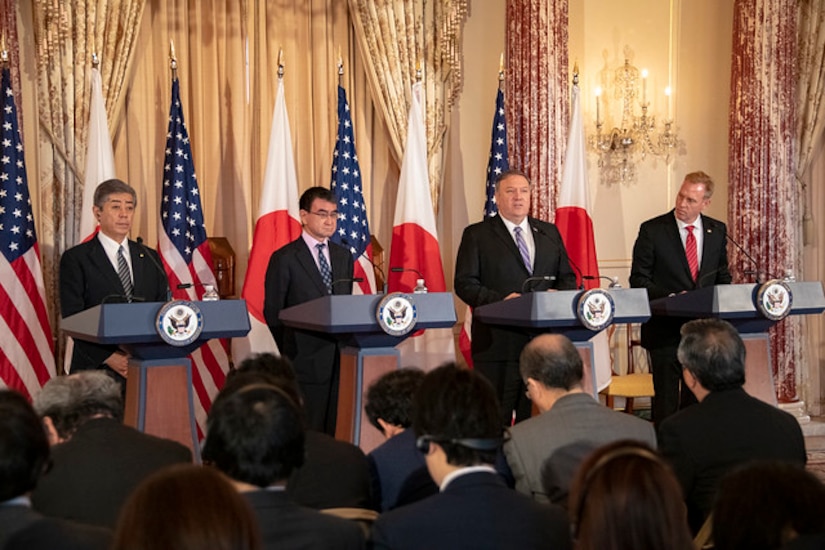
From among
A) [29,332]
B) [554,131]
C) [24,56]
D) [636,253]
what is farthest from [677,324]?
[24,56]

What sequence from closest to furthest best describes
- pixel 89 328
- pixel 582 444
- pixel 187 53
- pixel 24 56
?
pixel 582 444, pixel 89 328, pixel 24 56, pixel 187 53

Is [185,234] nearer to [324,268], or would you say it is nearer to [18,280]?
[18,280]

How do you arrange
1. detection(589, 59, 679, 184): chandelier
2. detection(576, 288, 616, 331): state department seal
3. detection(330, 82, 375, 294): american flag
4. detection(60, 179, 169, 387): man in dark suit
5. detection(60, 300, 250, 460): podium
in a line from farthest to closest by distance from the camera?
detection(589, 59, 679, 184): chandelier, detection(330, 82, 375, 294): american flag, detection(60, 179, 169, 387): man in dark suit, detection(576, 288, 616, 331): state department seal, detection(60, 300, 250, 460): podium

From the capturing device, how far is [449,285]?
26.2 feet

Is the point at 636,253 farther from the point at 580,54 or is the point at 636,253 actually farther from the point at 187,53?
the point at 187,53

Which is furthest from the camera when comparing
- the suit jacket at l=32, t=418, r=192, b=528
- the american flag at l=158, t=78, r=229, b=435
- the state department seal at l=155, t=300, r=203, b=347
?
the american flag at l=158, t=78, r=229, b=435

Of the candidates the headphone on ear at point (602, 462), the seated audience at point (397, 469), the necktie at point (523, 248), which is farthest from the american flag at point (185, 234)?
the headphone on ear at point (602, 462)

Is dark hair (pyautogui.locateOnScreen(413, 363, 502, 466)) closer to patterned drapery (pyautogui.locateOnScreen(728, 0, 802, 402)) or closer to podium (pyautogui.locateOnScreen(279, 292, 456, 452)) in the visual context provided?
podium (pyautogui.locateOnScreen(279, 292, 456, 452))

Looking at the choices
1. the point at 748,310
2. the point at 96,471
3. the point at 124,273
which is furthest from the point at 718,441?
the point at 124,273

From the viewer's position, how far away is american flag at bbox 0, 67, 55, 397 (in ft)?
19.3

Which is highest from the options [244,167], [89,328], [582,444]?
[244,167]

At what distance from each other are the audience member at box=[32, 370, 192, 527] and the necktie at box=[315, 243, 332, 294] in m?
2.41

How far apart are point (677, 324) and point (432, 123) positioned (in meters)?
2.81

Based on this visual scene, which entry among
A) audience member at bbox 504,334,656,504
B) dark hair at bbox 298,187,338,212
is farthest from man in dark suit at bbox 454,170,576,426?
audience member at bbox 504,334,656,504
